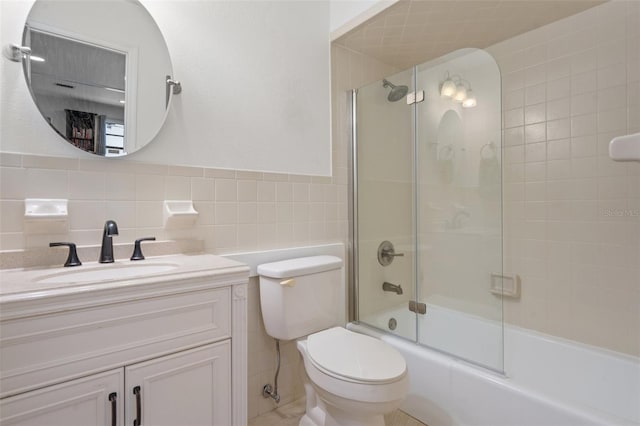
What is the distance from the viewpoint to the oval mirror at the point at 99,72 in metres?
1.12

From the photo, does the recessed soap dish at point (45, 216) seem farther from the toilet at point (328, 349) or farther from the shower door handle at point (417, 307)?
the shower door handle at point (417, 307)

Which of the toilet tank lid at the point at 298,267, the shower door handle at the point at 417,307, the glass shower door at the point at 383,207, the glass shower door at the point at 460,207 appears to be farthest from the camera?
the glass shower door at the point at 383,207

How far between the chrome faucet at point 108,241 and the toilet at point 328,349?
0.62 m

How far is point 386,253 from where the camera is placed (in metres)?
2.04

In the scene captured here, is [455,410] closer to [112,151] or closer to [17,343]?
[17,343]

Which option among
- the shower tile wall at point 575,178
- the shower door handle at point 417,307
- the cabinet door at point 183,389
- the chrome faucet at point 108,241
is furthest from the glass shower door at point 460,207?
the chrome faucet at point 108,241

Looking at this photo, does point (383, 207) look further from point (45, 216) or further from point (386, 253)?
point (45, 216)

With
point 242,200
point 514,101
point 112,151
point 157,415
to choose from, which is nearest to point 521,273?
point 514,101

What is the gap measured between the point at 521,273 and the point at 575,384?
0.59 metres

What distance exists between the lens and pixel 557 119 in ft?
5.81

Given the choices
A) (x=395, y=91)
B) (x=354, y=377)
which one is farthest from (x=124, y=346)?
(x=395, y=91)

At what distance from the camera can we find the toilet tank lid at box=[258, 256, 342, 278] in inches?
57.7

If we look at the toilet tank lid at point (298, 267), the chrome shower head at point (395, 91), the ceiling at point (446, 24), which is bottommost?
the toilet tank lid at point (298, 267)

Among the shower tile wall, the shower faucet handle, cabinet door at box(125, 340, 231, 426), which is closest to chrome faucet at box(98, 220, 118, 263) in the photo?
cabinet door at box(125, 340, 231, 426)
